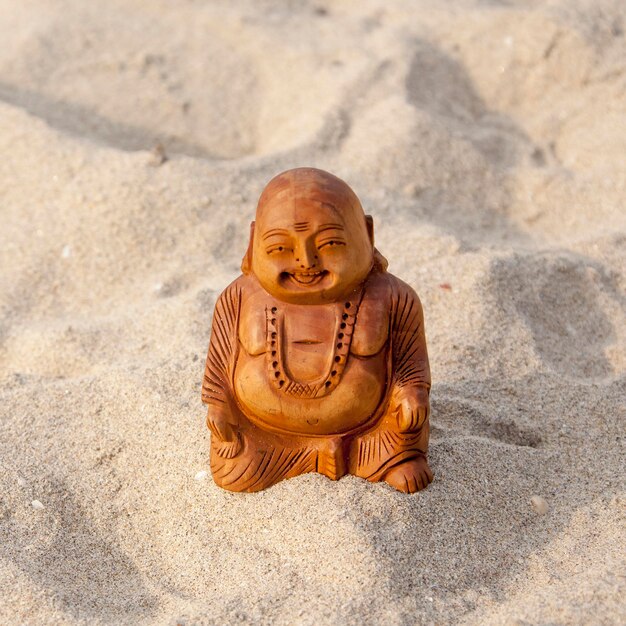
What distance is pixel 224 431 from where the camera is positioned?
3.20 m

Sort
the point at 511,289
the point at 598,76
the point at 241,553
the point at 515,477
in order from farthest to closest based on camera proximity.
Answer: the point at 598,76
the point at 511,289
the point at 515,477
the point at 241,553

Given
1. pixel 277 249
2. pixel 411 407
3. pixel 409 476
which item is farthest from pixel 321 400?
pixel 277 249

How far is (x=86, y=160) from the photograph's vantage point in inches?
205

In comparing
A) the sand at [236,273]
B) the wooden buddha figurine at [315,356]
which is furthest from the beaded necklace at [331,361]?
the sand at [236,273]

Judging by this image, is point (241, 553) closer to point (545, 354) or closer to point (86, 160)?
point (545, 354)

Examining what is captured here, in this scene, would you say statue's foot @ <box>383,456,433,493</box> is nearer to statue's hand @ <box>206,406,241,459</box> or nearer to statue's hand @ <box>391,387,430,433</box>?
statue's hand @ <box>391,387,430,433</box>

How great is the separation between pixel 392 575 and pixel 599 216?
2790 millimetres

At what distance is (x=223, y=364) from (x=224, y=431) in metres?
0.23

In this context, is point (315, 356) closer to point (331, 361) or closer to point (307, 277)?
point (331, 361)

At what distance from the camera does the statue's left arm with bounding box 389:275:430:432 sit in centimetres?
315

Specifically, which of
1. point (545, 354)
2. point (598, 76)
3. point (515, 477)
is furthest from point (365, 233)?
point (598, 76)

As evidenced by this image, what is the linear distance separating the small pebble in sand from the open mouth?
42.0 inches

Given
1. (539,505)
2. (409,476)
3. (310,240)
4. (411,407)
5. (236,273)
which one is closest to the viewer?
(310,240)

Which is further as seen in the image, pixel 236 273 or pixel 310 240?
pixel 236 273
